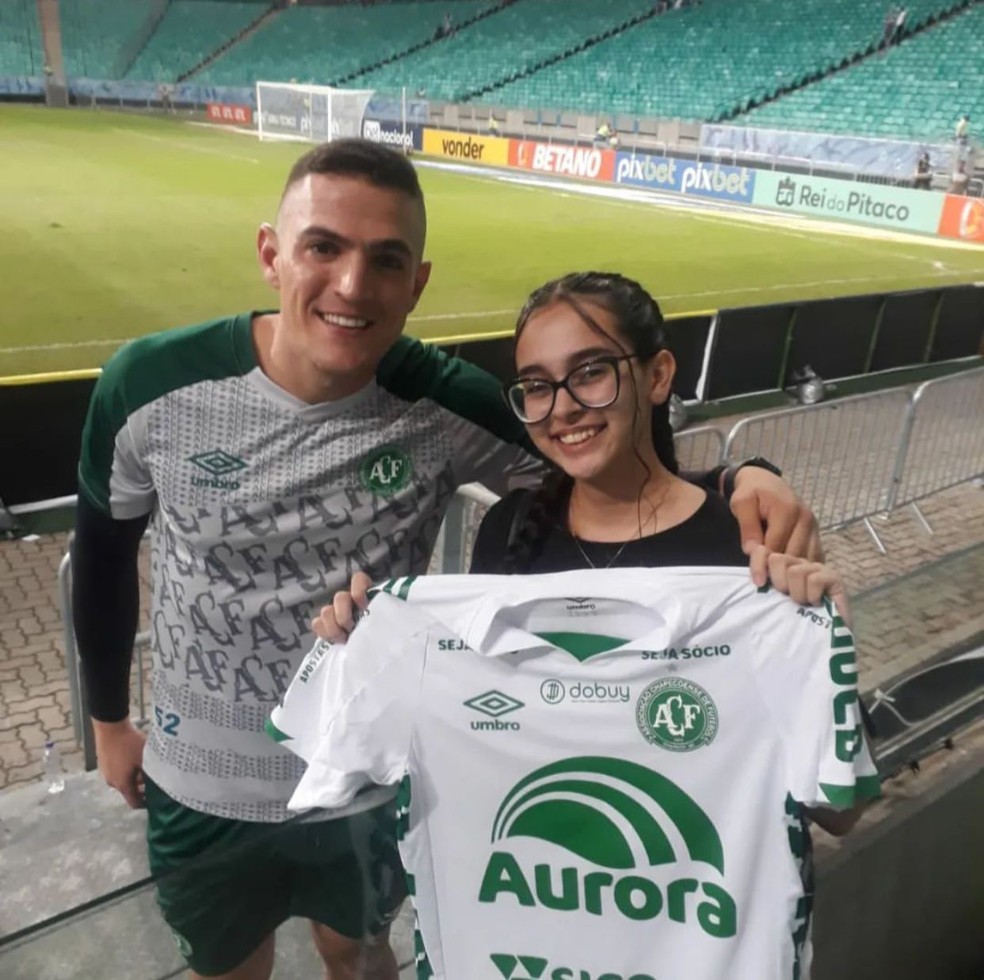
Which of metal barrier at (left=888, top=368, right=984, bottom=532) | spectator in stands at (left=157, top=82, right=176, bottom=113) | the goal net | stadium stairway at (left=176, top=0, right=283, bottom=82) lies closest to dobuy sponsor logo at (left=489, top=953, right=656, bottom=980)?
metal barrier at (left=888, top=368, right=984, bottom=532)

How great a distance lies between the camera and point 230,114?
41.5 metres

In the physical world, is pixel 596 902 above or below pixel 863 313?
above

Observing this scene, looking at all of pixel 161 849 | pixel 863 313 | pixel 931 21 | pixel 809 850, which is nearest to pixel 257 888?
pixel 161 849

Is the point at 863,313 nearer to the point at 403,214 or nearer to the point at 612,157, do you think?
the point at 403,214

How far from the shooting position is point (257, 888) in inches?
74.6

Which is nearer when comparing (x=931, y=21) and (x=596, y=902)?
(x=596, y=902)

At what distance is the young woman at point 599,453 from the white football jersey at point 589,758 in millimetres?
203

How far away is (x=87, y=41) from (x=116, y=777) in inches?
2286

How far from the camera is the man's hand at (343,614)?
5.33ft

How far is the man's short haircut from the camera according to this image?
1764 mm

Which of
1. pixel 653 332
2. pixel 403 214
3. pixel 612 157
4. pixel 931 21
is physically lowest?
pixel 612 157

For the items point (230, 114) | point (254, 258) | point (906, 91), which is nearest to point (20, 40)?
point (230, 114)

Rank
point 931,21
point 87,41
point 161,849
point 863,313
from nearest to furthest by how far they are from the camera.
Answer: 1. point 161,849
2. point 863,313
3. point 931,21
4. point 87,41

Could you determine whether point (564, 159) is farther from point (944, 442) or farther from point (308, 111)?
point (944, 442)
